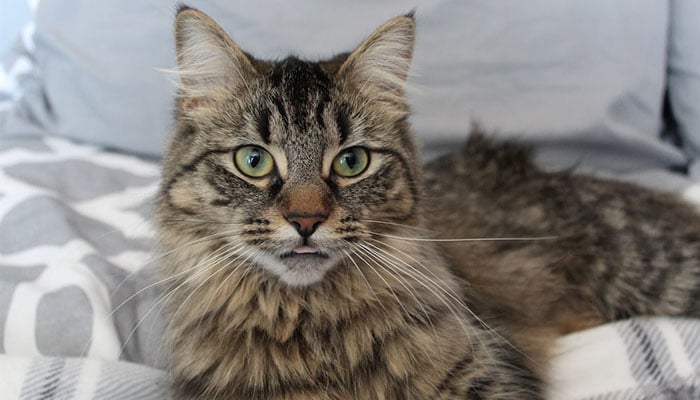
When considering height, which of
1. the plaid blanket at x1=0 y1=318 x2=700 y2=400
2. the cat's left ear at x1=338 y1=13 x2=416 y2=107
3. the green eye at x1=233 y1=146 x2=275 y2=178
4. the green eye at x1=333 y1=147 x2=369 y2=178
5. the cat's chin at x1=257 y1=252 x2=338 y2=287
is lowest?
the plaid blanket at x1=0 y1=318 x2=700 y2=400

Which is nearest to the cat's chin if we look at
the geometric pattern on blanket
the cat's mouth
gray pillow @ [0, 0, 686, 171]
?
the cat's mouth

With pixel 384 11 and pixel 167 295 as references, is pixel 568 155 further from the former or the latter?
pixel 167 295

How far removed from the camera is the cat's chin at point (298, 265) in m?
1.06

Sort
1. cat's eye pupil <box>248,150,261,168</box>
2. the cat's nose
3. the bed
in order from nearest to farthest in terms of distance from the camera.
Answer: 1. the cat's nose
2. cat's eye pupil <box>248,150,261,168</box>
3. the bed

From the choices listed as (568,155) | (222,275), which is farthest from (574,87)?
(222,275)

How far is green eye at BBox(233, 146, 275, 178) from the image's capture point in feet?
3.69

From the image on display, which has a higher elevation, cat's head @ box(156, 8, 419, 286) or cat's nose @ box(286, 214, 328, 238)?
cat's head @ box(156, 8, 419, 286)

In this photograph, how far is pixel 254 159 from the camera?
1.13 metres

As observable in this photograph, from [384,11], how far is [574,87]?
0.69 meters

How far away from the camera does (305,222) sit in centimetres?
103

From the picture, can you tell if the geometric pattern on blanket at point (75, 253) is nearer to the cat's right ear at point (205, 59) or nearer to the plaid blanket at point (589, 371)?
the plaid blanket at point (589, 371)

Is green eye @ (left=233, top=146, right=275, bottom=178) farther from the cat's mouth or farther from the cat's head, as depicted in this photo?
the cat's mouth

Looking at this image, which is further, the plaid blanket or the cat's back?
the cat's back

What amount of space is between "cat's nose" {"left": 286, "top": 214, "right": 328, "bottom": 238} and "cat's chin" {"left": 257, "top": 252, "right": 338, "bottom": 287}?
0.15ft
